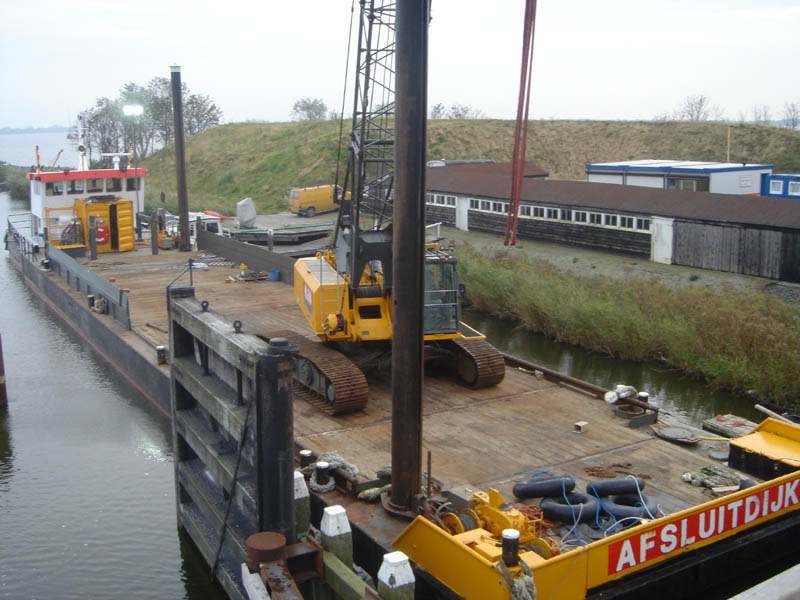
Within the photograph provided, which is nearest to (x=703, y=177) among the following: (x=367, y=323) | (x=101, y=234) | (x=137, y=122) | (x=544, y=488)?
(x=101, y=234)

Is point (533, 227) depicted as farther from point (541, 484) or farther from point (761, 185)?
point (541, 484)

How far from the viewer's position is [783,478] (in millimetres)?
7922

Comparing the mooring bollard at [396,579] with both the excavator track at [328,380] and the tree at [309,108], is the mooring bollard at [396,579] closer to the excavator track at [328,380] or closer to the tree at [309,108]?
the excavator track at [328,380]

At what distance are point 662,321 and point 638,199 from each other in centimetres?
1189

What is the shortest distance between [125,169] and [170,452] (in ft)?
51.1

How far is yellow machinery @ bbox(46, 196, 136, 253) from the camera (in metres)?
25.1

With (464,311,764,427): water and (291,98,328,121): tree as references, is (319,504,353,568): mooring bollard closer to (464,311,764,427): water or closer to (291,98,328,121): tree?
(464,311,764,427): water

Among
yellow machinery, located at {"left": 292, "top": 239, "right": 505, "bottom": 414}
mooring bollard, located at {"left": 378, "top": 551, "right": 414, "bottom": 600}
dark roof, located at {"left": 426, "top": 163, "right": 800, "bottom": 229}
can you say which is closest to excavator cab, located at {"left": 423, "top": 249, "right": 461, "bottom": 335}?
yellow machinery, located at {"left": 292, "top": 239, "right": 505, "bottom": 414}

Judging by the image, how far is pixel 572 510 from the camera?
755 cm

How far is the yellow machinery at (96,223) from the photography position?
25.1m

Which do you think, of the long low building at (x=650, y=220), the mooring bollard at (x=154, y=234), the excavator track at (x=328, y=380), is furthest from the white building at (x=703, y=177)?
the excavator track at (x=328, y=380)

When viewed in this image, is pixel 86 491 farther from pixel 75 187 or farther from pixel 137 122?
pixel 137 122

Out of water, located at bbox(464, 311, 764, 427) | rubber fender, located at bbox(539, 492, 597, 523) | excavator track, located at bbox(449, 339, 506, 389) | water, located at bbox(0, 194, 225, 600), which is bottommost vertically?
water, located at bbox(0, 194, 225, 600)

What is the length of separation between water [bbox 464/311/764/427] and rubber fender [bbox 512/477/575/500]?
7329mm
